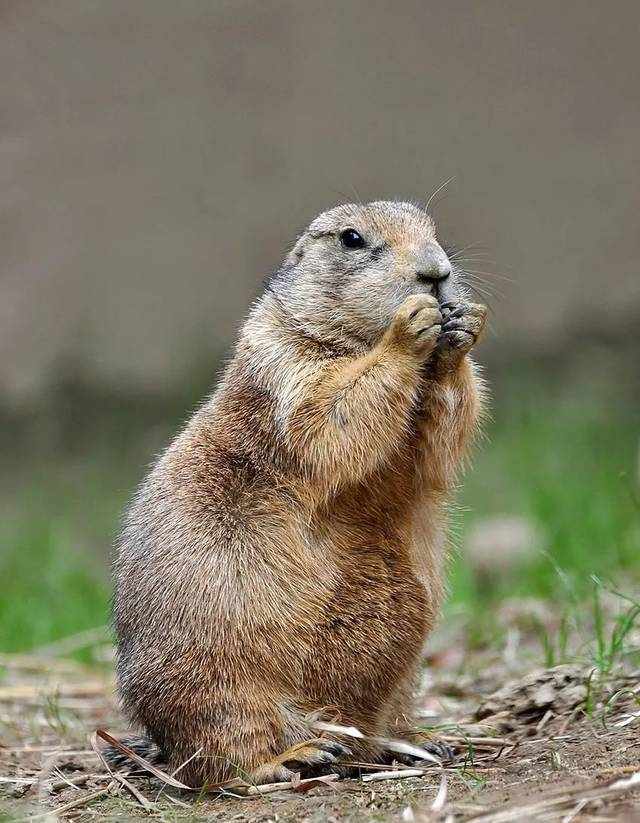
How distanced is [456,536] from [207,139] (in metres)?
7.15

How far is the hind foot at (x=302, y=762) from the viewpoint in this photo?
12.5 ft

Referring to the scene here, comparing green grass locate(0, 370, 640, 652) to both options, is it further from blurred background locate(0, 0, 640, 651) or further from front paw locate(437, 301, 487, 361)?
front paw locate(437, 301, 487, 361)

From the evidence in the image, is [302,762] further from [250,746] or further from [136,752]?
[136,752]

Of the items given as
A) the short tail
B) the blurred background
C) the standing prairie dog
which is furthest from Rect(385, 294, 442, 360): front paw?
the blurred background

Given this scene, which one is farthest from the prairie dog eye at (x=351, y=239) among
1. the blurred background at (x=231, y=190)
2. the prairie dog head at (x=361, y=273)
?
the blurred background at (x=231, y=190)

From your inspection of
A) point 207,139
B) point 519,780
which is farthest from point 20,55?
point 519,780

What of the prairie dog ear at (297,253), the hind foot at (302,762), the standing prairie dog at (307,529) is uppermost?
the prairie dog ear at (297,253)

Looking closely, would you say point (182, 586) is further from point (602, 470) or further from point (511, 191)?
point (511, 191)

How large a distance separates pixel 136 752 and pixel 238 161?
756 cm

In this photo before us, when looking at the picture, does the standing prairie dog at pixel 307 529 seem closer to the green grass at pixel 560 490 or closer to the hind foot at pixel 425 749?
the hind foot at pixel 425 749

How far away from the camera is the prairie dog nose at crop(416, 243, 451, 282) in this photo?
4207 mm

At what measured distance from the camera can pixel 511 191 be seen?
37.7 ft

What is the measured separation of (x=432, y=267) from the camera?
13.8 feet

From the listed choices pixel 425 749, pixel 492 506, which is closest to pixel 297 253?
pixel 425 749
